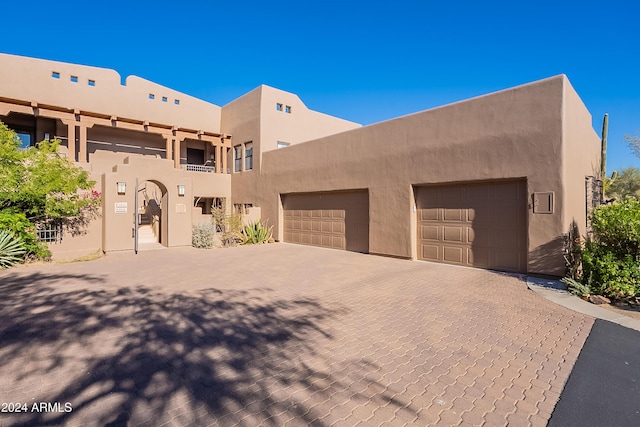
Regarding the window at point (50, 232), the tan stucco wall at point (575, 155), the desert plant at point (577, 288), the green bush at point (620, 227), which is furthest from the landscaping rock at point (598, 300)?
the window at point (50, 232)

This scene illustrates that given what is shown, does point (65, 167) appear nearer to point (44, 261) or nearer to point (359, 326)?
point (44, 261)

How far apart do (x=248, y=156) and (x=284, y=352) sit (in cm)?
1549

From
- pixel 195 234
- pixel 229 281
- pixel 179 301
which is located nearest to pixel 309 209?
pixel 195 234

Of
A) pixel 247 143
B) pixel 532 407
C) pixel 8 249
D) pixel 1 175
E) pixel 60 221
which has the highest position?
pixel 247 143

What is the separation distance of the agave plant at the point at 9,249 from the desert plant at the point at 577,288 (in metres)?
Result: 14.4

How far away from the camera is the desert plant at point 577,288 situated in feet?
20.3

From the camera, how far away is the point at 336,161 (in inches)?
511

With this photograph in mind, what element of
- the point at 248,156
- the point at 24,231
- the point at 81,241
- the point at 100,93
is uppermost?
the point at 100,93

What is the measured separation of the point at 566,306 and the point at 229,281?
22.3ft

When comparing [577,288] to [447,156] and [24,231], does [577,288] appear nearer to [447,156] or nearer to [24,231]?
[447,156]

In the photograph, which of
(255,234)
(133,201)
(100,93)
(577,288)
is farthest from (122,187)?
(577,288)

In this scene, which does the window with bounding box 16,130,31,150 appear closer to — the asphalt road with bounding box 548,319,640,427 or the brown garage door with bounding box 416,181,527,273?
the brown garage door with bounding box 416,181,527,273

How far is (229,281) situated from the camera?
7523 mm

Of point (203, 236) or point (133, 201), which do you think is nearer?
point (133, 201)
